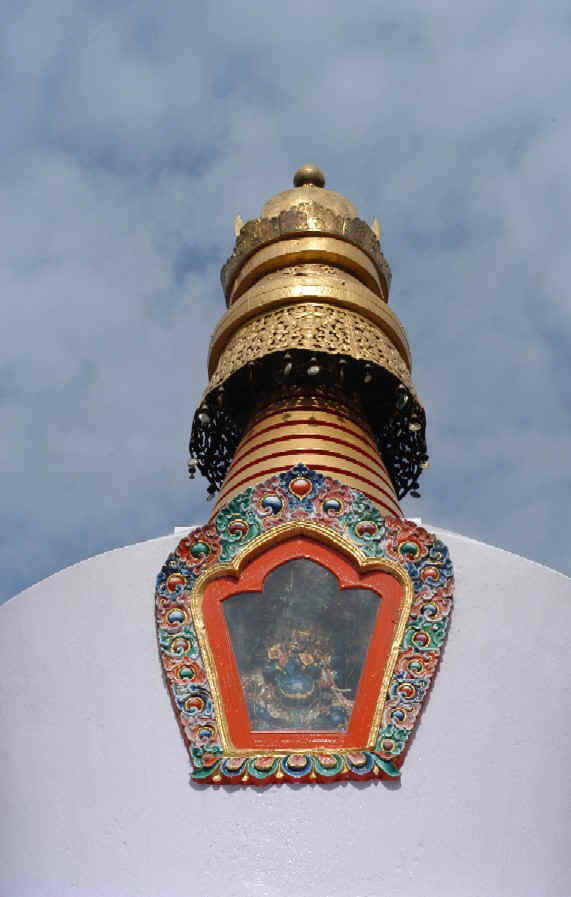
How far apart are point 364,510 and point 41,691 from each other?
6.89 feet

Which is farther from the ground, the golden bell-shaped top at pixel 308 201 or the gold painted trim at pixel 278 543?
the golden bell-shaped top at pixel 308 201

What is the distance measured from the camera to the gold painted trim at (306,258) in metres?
10.1

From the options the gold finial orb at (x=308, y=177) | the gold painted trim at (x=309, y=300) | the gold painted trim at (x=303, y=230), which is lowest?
the gold painted trim at (x=309, y=300)

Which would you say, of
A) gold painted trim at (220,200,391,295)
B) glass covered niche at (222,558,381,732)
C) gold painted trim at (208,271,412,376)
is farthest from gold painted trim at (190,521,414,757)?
gold painted trim at (220,200,391,295)

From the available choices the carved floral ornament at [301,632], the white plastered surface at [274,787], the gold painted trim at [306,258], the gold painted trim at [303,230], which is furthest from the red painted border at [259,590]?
the gold painted trim at [303,230]

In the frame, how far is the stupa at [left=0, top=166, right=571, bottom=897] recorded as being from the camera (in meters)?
4.97

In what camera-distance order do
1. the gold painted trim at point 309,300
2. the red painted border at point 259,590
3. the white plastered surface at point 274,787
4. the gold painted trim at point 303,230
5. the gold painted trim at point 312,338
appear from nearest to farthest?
the white plastered surface at point 274,787 < the red painted border at point 259,590 < the gold painted trim at point 312,338 < the gold painted trim at point 309,300 < the gold painted trim at point 303,230

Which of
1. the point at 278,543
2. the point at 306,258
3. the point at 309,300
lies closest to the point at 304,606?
the point at 278,543

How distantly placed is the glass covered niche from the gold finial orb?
627 centimetres

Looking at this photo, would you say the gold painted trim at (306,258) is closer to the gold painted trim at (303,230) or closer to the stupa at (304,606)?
the gold painted trim at (303,230)

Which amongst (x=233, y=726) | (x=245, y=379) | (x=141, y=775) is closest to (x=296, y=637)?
(x=233, y=726)

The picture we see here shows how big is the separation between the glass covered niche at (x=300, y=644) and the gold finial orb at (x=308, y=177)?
627 centimetres

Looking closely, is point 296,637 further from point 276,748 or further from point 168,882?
point 168,882

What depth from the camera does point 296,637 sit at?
592cm
